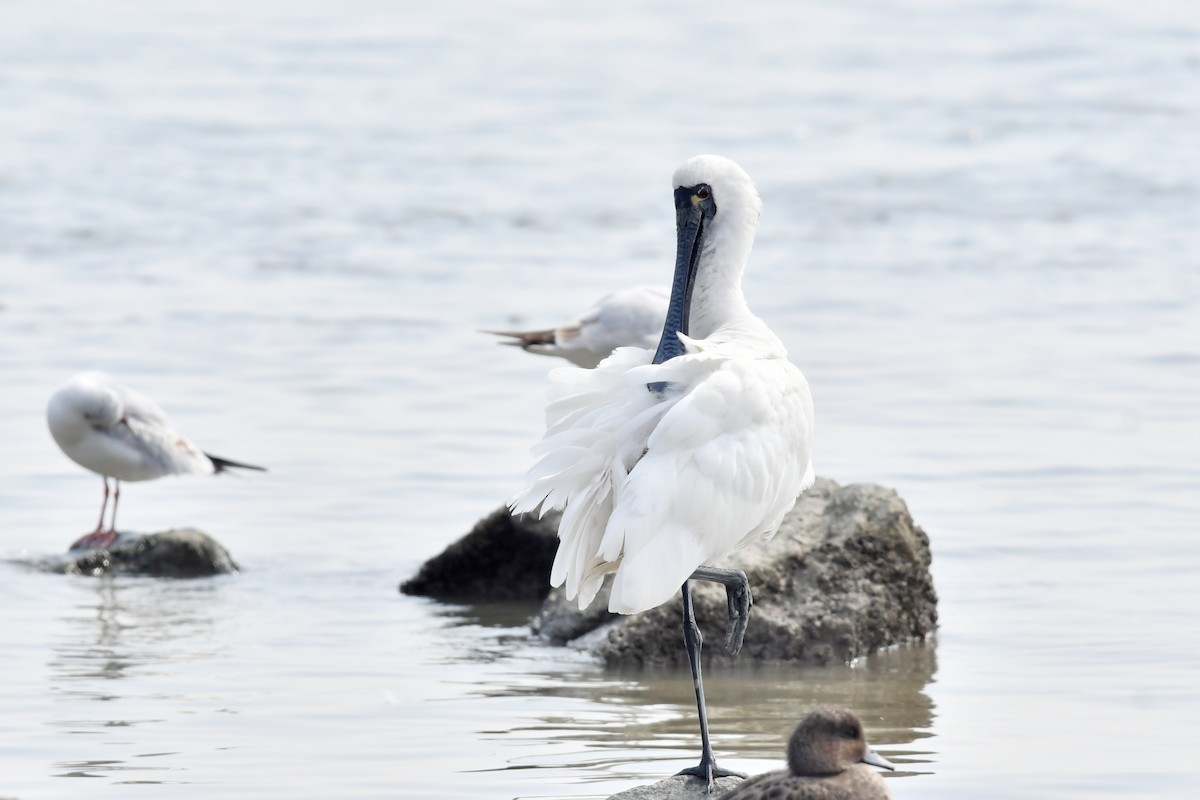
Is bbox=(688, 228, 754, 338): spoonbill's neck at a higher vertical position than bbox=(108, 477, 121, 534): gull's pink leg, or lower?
higher

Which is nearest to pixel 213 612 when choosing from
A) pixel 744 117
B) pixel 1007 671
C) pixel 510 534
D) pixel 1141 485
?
pixel 510 534

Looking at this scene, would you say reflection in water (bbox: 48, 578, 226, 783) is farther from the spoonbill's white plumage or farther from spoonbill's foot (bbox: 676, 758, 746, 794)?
the spoonbill's white plumage

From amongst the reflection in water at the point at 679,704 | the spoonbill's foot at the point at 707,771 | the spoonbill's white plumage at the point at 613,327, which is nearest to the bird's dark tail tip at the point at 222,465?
the spoonbill's white plumage at the point at 613,327

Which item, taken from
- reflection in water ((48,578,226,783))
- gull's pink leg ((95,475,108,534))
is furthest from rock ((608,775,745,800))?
gull's pink leg ((95,475,108,534))

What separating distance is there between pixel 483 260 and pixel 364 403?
4.94 m

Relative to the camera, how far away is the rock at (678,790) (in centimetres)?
557

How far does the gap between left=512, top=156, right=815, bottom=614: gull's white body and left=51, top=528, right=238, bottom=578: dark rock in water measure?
3692 millimetres

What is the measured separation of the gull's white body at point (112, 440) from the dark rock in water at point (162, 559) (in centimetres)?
106

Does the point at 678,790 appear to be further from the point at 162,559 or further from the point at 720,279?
the point at 162,559

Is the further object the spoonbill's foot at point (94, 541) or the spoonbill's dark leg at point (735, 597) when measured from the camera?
the spoonbill's foot at point (94, 541)

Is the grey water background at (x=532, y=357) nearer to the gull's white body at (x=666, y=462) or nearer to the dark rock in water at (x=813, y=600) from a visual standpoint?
the dark rock in water at (x=813, y=600)

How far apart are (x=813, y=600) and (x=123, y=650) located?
109 inches

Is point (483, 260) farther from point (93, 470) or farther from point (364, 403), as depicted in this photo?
point (93, 470)

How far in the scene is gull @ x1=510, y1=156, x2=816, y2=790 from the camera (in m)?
5.50
